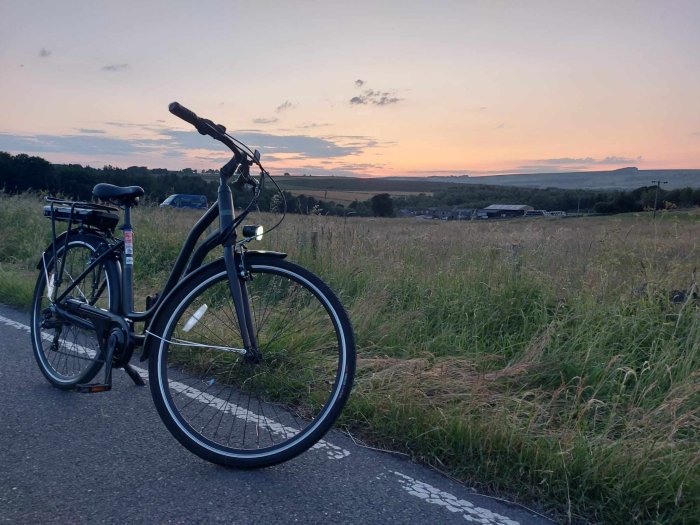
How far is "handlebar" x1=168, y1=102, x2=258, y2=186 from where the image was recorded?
3.04 m

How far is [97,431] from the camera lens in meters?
3.45

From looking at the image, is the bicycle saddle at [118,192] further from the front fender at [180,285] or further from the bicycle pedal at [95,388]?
the bicycle pedal at [95,388]

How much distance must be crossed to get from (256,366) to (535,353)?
2.05 meters

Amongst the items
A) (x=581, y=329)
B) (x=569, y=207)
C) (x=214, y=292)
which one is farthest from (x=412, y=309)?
(x=569, y=207)

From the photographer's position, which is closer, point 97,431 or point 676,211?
point 97,431

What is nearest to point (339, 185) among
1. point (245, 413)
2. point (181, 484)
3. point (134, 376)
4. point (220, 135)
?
point (134, 376)

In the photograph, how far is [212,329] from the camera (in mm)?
3979

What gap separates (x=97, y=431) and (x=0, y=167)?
49.8 ft

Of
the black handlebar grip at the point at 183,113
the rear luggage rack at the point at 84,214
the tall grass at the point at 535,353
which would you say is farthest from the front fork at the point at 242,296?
the rear luggage rack at the point at 84,214

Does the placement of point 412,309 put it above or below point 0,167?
below

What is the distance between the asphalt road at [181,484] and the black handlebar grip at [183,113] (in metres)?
1.73

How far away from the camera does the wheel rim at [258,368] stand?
10.2 feet

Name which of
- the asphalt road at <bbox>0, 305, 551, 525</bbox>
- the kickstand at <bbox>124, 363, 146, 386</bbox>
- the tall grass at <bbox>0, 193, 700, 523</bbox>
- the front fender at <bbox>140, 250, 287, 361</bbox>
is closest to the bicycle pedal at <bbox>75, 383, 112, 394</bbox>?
the asphalt road at <bbox>0, 305, 551, 525</bbox>

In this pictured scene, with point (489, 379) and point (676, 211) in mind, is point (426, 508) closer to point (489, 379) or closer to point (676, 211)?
point (489, 379)
